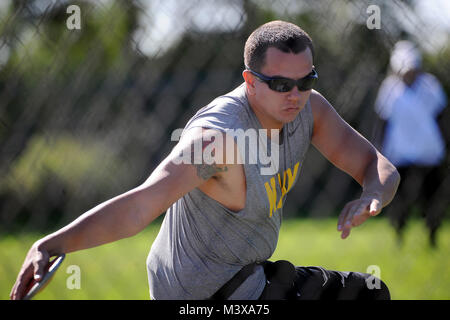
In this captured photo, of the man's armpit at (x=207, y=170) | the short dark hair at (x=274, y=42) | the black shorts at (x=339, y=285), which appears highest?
the short dark hair at (x=274, y=42)

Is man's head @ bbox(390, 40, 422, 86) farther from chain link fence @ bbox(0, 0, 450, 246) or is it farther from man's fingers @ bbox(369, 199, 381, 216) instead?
man's fingers @ bbox(369, 199, 381, 216)

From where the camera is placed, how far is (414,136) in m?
4.75

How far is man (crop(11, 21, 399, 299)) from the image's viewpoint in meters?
2.09

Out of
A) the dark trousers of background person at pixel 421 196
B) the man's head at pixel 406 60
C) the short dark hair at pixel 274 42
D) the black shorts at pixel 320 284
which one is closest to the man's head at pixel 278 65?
the short dark hair at pixel 274 42

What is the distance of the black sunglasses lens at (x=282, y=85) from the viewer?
2.21 meters

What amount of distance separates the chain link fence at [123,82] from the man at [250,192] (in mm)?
631

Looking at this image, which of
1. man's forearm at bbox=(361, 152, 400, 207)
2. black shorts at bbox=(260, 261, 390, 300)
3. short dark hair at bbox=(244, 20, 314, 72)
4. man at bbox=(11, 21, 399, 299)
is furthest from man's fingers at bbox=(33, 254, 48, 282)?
man's forearm at bbox=(361, 152, 400, 207)

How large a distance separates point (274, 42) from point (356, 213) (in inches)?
29.4

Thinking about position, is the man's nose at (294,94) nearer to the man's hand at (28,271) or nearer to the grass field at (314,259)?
the man's hand at (28,271)

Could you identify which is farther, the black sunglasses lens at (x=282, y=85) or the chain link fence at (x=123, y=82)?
the chain link fence at (x=123, y=82)

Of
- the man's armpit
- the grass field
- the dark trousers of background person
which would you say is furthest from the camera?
the dark trousers of background person

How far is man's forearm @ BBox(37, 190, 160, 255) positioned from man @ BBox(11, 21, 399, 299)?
0.18 meters

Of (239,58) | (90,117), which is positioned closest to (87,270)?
(90,117)
